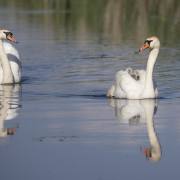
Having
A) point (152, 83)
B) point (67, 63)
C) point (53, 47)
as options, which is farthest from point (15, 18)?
point (152, 83)

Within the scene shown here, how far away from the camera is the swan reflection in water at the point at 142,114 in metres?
12.1

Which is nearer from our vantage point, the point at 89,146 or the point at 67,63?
the point at 89,146

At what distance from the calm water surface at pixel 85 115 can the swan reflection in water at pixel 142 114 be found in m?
0.01

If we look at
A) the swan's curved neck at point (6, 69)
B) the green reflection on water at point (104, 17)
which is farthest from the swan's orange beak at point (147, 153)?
the green reflection on water at point (104, 17)

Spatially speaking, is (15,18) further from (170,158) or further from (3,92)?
(170,158)

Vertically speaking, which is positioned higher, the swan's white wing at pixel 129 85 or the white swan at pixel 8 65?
the white swan at pixel 8 65

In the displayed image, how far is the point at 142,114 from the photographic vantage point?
15156 mm

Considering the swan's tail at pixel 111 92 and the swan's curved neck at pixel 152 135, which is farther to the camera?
the swan's tail at pixel 111 92

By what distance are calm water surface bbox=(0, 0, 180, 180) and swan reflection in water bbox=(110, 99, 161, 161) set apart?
0.04 ft

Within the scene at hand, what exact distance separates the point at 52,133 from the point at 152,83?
423 cm

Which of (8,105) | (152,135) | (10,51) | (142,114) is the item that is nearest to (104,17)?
(10,51)

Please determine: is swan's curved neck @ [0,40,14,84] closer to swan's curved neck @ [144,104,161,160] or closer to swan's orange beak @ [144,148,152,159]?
swan's curved neck @ [144,104,161,160]

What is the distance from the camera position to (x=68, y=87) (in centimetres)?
1831

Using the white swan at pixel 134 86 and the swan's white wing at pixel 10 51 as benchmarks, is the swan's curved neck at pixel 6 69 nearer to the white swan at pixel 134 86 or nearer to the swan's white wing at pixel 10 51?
the swan's white wing at pixel 10 51
